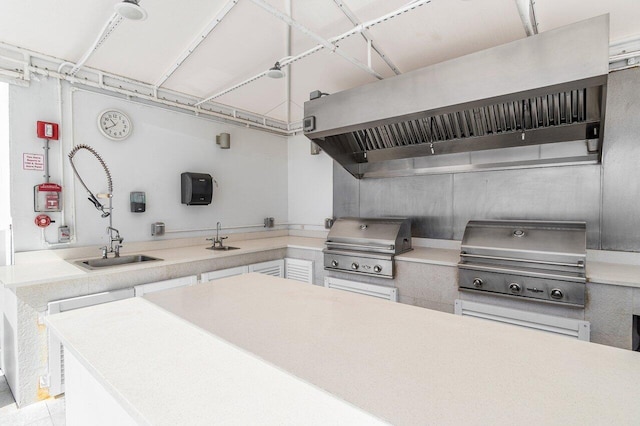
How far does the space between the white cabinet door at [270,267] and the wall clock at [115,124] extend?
2027mm

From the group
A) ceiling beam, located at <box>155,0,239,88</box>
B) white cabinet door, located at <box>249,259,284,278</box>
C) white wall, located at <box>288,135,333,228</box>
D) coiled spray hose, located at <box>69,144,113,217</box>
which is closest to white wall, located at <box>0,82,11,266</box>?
coiled spray hose, located at <box>69,144,113,217</box>

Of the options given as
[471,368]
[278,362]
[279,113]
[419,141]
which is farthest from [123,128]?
[471,368]

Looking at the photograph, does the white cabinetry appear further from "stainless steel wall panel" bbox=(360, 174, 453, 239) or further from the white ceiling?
the white ceiling

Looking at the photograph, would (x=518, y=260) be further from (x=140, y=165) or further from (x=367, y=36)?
(x=140, y=165)

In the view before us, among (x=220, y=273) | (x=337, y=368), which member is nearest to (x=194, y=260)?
(x=220, y=273)

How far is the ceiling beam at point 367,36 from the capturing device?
7.80ft

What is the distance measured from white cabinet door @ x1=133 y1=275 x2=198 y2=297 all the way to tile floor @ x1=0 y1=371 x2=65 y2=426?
93cm

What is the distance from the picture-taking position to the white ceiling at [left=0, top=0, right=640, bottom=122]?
233 centimetres

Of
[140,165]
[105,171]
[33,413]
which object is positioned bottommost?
[33,413]

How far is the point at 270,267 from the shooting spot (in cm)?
392

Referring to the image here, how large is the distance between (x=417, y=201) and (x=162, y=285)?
293cm

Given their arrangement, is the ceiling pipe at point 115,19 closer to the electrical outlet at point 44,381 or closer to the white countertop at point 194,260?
the white countertop at point 194,260

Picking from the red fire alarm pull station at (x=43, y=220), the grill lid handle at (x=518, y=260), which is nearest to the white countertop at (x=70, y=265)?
the red fire alarm pull station at (x=43, y=220)

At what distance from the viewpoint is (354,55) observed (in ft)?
10.0
